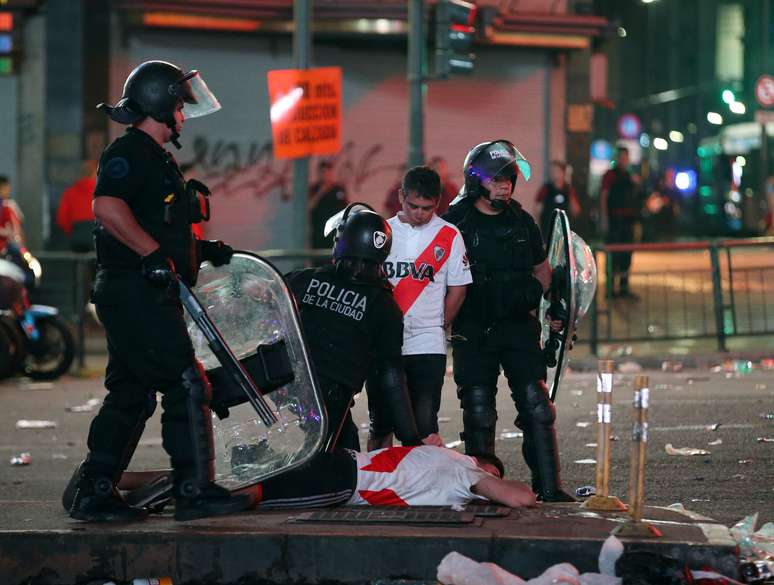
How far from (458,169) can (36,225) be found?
613cm

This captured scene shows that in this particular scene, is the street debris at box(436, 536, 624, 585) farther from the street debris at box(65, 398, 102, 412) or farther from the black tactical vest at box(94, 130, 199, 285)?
the street debris at box(65, 398, 102, 412)

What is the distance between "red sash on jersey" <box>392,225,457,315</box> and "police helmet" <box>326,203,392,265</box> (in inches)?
15.2

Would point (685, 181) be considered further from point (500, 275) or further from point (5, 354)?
point (500, 275)

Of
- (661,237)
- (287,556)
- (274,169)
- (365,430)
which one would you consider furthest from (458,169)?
(287,556)

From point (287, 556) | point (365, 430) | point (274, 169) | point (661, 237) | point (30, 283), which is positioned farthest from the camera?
point (661, 237)

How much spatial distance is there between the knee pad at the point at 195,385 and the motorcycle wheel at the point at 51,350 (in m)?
7.87

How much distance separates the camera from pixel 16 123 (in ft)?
65.6

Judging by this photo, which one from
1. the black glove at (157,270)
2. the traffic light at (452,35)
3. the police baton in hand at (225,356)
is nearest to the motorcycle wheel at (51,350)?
the traffic light at (452,35)

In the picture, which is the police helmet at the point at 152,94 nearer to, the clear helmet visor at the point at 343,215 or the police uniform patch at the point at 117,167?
the police uniform patch at the point at 117,167

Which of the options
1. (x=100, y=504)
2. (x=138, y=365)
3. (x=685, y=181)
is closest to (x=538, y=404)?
(x=138, y=365)

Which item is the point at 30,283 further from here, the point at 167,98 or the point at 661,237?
the point at 661,237

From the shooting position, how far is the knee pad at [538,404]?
721cm

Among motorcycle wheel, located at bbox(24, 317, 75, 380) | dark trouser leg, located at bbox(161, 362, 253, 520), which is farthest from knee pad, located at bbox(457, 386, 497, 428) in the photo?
motorcycle wheel, located at bbox(24, 317, 75, 380)

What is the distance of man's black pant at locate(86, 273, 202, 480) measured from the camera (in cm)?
612
